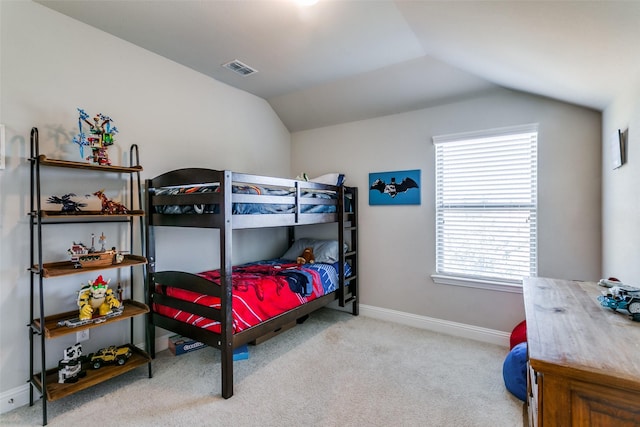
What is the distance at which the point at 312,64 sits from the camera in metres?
2.77

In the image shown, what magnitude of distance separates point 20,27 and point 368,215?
319cm

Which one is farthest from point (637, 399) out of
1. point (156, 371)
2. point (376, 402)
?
point (156, 371)

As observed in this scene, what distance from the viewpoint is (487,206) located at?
2.89 m

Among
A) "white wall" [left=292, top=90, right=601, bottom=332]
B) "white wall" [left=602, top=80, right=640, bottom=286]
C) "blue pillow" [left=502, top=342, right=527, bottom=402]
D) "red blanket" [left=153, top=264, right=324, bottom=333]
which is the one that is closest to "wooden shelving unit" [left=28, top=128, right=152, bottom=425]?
"red blanket" [left=153, top=264, right=324, bottom=333]

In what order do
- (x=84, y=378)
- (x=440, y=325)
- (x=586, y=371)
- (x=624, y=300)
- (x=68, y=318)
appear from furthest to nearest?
(x=440, y=325) < (x=68, y=318) < (x=84, y=378) < (x=624, y=300) < (x=586, y=371)

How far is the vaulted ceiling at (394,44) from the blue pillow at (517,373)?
1.70 metres

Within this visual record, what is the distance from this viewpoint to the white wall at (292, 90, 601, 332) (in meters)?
2.49

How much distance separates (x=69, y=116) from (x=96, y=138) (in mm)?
274

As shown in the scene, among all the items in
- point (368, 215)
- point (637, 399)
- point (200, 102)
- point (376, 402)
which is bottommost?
point (376, 402)

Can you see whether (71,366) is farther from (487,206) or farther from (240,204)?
(487,206)

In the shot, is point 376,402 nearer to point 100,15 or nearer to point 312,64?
point 312,64

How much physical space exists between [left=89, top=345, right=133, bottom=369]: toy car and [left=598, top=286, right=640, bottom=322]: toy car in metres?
2.83

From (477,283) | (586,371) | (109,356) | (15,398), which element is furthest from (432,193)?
(15,398)

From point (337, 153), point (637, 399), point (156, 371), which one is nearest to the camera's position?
point (637, 399)
